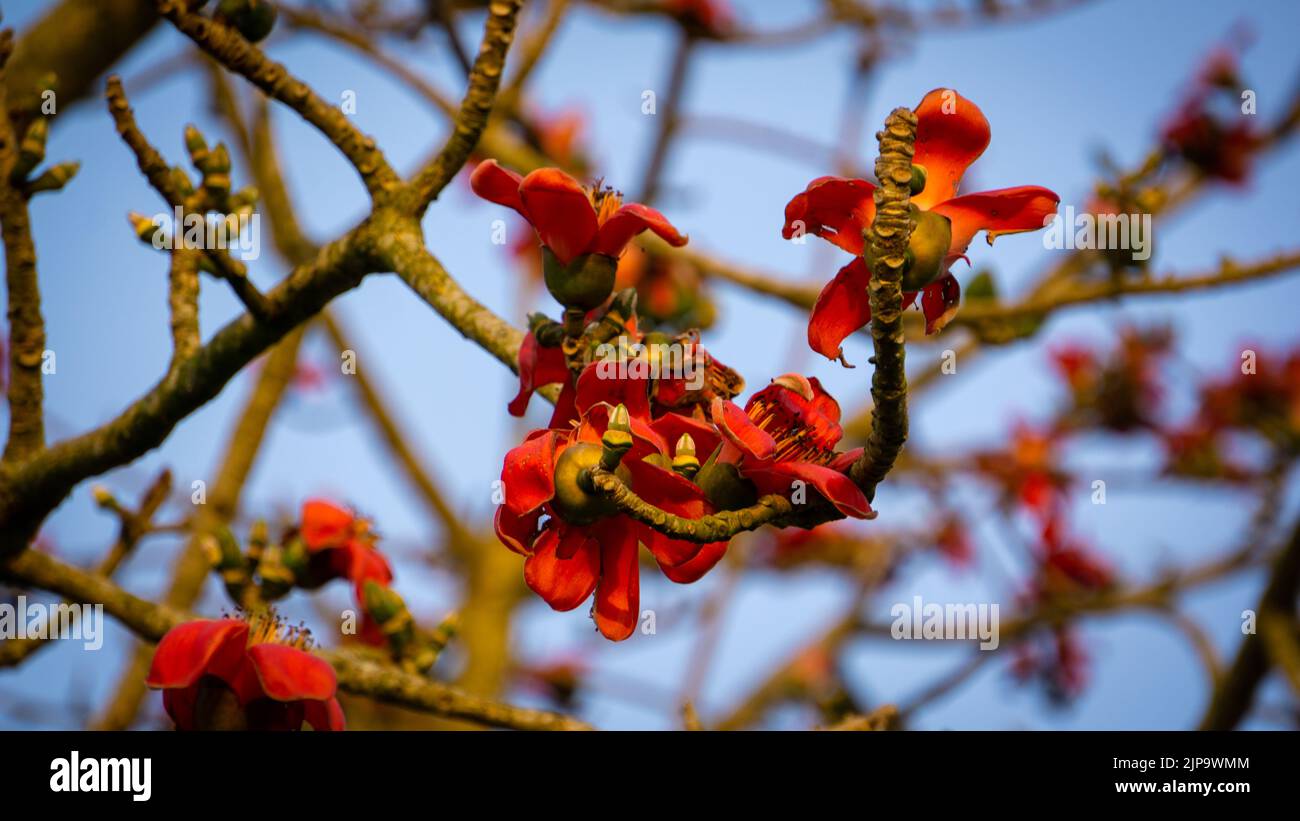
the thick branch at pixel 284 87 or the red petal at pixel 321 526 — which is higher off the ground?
the thick branch at pixel 284 87

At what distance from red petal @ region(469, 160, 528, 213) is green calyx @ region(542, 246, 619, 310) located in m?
0.06

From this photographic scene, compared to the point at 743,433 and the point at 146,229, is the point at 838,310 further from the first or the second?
the point at 146,229

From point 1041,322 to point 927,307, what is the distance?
1545 mm

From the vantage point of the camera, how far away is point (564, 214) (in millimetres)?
1178

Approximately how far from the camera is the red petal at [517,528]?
1.09 metres

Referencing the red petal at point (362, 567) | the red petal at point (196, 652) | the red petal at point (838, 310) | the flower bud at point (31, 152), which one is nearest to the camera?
the red petal at point (838, 310)

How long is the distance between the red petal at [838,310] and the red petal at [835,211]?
0.03 meters

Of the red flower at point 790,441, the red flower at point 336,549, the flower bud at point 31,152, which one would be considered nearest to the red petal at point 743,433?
the red flower at point 790,441

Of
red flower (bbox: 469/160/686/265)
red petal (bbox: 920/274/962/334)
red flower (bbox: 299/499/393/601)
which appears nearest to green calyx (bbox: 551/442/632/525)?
red flower (bbox: 469/160/686/265)

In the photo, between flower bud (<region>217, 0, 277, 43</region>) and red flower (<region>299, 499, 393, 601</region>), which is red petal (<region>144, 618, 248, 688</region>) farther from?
flower bud (<region>217, 0, 277, 43</region>)

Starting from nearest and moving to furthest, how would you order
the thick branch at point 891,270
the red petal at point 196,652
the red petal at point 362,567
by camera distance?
the thick branch at point 891,270 < the red petal at point 196,652 < the red petal at point 362,567

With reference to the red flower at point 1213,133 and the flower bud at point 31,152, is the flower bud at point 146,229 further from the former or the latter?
the red flower at point 1213,133
